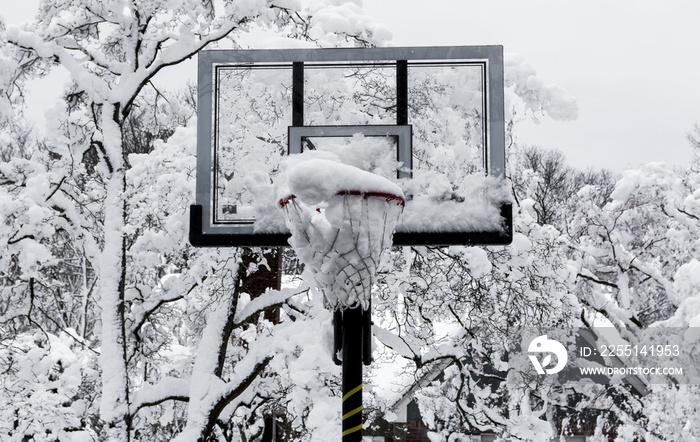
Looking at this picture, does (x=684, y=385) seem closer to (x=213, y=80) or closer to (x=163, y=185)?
(x=163, y=185)

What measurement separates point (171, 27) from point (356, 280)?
23.1 feet

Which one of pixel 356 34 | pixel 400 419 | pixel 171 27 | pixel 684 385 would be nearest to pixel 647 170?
pixel 684 385

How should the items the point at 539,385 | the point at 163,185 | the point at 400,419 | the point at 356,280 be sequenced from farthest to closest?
1. the point at 400,419
2. the point at 539,385
3. the point at 163,185
4. the point at 356,280

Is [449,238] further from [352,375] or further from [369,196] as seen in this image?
[352,375]

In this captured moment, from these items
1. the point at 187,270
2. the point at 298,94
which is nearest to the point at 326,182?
the point at 298,94

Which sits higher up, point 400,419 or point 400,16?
point 400,16

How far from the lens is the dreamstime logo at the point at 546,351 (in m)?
17.2

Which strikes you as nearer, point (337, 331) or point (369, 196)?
point (369, 196)

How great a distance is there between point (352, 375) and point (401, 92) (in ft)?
7.72

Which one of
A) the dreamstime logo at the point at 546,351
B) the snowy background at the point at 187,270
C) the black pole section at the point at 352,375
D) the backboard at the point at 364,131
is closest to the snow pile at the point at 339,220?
the black pole section at the point at 352,375

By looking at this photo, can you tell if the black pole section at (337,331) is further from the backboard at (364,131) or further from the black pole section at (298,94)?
the black pole section at (298,94)

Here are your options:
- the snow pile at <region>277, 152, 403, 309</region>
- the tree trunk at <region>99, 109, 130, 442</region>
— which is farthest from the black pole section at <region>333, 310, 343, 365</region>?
the tree trunk at <region>99, 109, 130, 442</region>

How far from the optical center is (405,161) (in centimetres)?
672

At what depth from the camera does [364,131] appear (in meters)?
6.81
